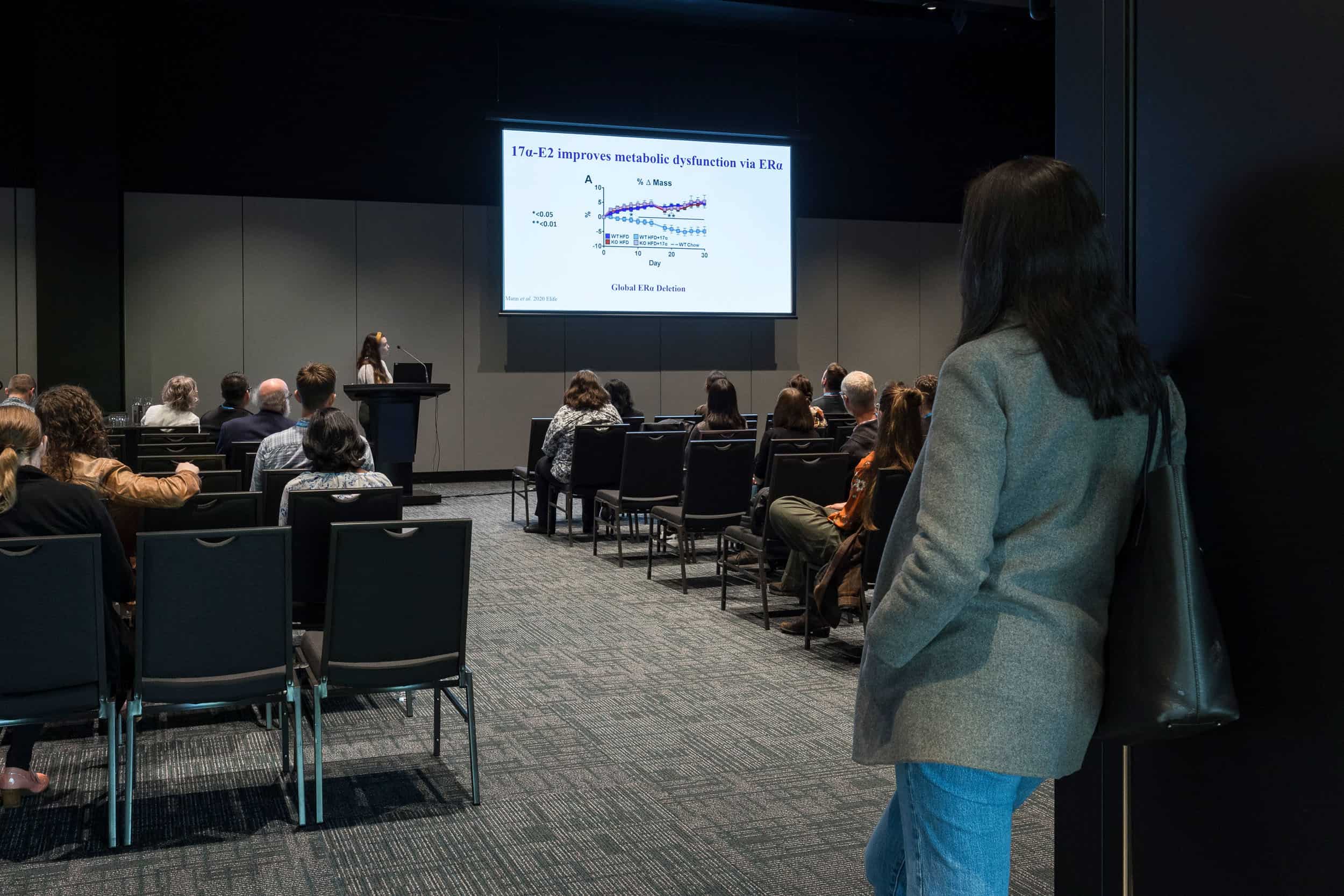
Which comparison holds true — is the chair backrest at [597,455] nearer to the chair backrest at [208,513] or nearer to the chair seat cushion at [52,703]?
the chair backrest at [208,513]

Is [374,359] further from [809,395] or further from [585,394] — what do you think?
[809,395]

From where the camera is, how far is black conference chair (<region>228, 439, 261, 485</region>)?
587 cm

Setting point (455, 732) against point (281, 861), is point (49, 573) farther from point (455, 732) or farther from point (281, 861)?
point (455, 732)

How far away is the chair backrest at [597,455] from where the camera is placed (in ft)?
25.1

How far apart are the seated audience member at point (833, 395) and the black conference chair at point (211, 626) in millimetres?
6611

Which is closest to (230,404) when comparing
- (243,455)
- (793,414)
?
(243,455)

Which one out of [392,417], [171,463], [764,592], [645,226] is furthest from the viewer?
[645,226]

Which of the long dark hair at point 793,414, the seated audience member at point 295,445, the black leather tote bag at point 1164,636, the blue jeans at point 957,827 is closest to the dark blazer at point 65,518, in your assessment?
the seated audience member at point 295,445

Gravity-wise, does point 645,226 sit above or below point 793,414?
above

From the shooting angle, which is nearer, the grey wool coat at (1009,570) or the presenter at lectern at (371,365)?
the grey wool coat at (1009,570)

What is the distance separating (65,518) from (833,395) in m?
7.19

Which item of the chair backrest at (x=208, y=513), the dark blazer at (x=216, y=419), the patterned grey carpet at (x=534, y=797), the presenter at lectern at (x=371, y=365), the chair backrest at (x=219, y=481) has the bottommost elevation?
the patterned grey carpet at (x=534, y=797)

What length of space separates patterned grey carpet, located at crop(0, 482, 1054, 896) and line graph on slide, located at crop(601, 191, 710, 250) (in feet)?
24.7

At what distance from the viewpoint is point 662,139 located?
12188mm
